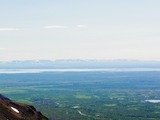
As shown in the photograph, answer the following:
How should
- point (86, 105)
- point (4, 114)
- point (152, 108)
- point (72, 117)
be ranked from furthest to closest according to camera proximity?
point (86, 105) → point (152, 108) → point (72, 117) → point (4, 114)

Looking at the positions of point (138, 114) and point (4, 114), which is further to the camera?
point (138, 114)

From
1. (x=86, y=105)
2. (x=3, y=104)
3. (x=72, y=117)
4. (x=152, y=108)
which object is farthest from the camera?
(x=86, y=105)

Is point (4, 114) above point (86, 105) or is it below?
above

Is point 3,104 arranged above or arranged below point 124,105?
above

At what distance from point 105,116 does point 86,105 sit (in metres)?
34.6

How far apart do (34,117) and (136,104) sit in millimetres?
130148

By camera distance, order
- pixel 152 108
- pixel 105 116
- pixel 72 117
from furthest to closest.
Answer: pixel 152 108, pixel 105 116, pixel 72 117

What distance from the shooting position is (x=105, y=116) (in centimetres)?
15412

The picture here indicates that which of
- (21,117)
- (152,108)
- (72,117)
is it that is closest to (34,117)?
(21,117)

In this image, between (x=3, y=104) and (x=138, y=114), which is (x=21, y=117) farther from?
(x=138, y=114)

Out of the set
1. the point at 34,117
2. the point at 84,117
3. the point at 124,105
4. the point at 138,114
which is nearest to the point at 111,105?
the point at 124,105

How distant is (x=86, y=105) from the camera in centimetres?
18800

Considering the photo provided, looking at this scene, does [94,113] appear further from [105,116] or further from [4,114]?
[4,114]

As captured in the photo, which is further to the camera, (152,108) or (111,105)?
(111,105)
